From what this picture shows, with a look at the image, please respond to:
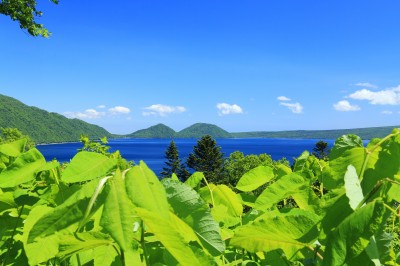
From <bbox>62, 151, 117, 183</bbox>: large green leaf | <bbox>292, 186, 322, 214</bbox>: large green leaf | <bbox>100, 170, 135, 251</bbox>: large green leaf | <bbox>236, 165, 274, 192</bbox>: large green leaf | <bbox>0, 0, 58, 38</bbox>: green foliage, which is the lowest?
<bbox>292, 186, 322, 214</bbox>: large green leaf

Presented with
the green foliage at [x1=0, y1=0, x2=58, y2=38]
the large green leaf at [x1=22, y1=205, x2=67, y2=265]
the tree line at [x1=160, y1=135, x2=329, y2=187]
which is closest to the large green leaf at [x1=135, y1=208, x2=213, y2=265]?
the large green leaf at [x1=22, y1=205, x2=67, y2=265]

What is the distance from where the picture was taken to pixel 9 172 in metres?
1.01

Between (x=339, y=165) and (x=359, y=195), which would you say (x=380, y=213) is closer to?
(x=359, y=195)

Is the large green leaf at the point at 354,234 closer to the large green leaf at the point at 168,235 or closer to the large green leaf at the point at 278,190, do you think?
the large green leaf at the point at 168,235

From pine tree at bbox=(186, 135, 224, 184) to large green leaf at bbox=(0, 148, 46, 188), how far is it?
5923cm

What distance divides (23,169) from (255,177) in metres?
0.73

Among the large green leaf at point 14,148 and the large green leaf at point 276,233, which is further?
the large green leaf at point 14,148

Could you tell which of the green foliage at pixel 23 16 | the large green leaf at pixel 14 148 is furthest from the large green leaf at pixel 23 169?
the green foliage at pixel 23 16

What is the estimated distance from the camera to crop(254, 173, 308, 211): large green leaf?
3.40 feet

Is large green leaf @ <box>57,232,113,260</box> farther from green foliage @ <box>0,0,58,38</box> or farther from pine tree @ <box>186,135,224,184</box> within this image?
pine tree @ <box>186,135,224,184</box>

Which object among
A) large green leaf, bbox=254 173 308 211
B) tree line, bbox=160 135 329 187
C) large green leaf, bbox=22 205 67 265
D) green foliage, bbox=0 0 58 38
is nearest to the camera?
large green leaf, bbox=22 205 67 265

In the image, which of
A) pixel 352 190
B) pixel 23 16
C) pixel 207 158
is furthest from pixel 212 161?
pixel 352 190

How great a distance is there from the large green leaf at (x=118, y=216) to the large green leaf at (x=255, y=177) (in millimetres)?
763

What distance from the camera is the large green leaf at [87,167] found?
0.77 meters
